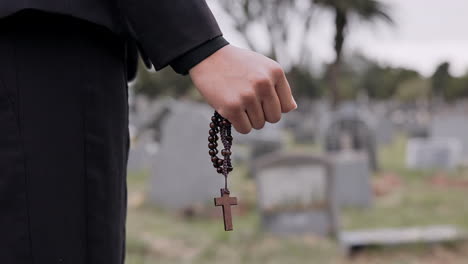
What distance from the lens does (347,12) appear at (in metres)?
16.1

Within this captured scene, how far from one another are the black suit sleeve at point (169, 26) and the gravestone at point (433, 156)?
10272 mm

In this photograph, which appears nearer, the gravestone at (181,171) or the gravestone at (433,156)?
the gravestone at (181,171)

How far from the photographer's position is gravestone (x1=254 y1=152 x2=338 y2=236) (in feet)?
17.9

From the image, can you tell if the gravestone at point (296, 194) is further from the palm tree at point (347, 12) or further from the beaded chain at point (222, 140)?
the palm tree at point (347, 12)

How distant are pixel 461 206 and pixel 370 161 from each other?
3273 millimetres

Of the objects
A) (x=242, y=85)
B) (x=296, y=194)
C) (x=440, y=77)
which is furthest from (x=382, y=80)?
(x=242, y=85)

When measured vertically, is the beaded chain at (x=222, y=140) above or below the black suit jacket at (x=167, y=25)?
below

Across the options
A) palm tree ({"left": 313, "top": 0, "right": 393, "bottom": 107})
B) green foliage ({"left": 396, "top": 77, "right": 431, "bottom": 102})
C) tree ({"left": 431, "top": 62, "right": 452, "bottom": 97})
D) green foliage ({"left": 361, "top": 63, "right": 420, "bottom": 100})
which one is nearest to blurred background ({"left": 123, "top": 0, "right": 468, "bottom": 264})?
palm tree ({"left": 313, "top": 0, "right": 393, "bottom": 107})

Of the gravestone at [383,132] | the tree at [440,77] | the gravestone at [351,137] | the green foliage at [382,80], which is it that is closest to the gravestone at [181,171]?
the gravestone at [351,137]

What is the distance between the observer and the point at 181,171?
696cm

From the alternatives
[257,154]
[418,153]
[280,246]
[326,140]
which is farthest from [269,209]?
[418,153]

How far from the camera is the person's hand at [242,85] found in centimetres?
87

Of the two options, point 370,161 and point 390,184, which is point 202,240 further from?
point 370,161

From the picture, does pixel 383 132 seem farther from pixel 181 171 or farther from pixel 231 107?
pixel 231 107
